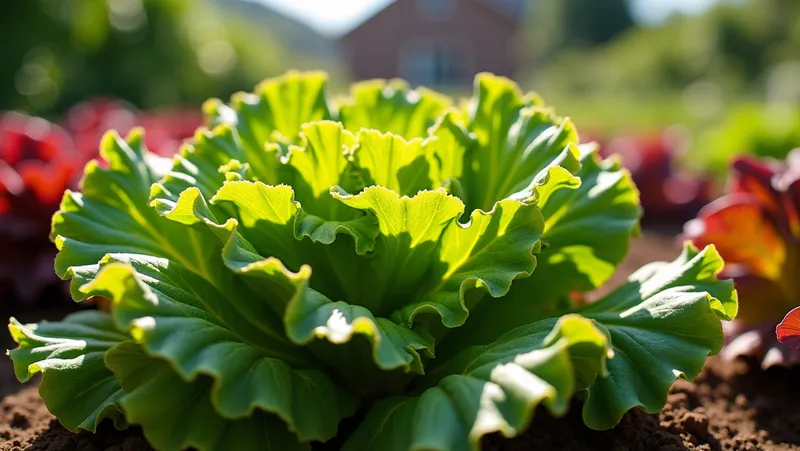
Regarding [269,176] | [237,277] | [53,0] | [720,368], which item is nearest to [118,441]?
[237,277]

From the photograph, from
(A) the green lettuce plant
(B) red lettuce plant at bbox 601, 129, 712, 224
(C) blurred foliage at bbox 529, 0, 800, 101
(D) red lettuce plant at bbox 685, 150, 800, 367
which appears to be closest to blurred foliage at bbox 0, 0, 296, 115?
(B) red lettuce plant at bbox 601, 129, 712, 224

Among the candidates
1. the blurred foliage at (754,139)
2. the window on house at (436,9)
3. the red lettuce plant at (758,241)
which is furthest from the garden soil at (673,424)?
the window on house at (436,9)

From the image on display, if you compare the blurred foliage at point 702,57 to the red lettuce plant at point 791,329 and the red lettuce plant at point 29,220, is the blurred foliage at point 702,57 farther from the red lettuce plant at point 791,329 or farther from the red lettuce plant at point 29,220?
the red lettuce plant at point 791,329

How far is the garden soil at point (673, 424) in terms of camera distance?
198 centimetres

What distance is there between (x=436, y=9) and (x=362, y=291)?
3169 cm

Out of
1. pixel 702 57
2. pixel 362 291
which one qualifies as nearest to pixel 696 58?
pixel 702 57

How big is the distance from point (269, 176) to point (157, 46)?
16475mm

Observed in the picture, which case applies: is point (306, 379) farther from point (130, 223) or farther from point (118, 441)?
point (130, 223)

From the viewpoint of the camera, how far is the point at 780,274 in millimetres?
2598

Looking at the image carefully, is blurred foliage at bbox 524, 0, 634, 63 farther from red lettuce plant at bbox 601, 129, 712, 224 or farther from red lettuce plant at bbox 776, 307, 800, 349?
red lettuce plant at bbox 776, 307, 800, 349

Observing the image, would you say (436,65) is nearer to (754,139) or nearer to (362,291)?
(754,139)

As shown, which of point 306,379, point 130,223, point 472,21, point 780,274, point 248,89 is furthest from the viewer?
point 472,21

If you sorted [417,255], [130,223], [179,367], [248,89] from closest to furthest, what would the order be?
1. [179,367]
2. [417,255]
3. [130,223]
4. [248,89]

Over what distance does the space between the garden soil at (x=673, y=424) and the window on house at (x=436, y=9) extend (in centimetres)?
3070
